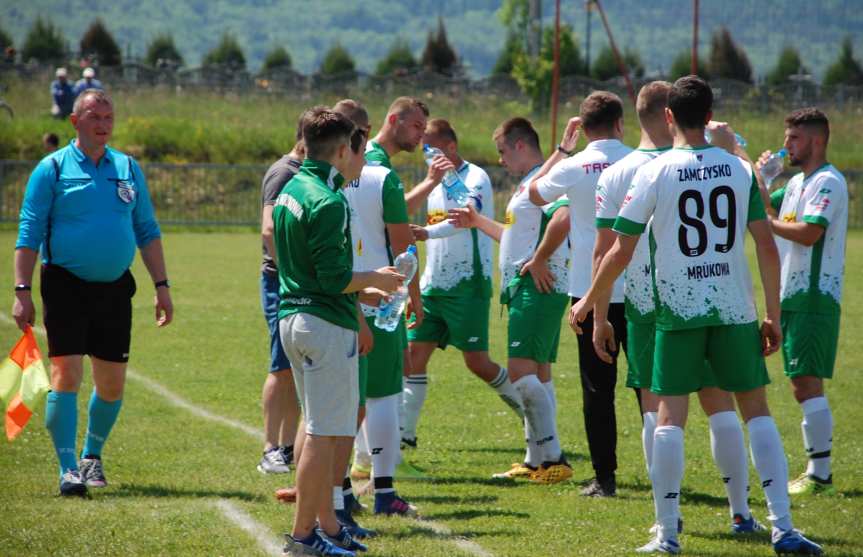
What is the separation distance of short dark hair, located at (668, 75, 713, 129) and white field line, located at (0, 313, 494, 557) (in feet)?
7.57

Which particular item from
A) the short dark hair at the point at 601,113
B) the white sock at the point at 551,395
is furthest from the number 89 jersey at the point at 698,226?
the white sock at the point at 551,395

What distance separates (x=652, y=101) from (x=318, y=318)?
2.21m

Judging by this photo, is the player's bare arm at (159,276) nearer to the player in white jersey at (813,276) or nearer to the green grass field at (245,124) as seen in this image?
the player in white jersey at (813,276)

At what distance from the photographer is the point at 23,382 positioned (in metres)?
7.33

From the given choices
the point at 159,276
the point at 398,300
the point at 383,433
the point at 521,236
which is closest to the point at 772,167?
the point at 521,236

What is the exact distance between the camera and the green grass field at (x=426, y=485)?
638 centimetres

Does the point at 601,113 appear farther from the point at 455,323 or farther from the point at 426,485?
the point at 426,485

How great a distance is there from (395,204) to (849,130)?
50.2 metres

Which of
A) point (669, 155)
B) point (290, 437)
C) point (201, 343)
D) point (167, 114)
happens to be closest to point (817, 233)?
point (669, 155)

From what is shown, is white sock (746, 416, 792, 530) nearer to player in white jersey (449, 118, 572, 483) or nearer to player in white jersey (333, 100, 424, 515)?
player in white jersey (333, 100, 424, 515)

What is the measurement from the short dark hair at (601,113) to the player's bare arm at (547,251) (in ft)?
1.87

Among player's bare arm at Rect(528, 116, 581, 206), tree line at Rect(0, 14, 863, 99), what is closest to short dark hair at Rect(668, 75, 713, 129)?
player's bare arm at Rect(528, 116, 581, 206)

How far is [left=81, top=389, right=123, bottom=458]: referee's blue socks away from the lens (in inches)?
308

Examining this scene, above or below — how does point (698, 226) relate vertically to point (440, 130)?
below
